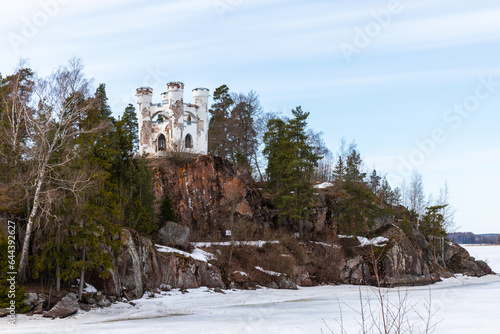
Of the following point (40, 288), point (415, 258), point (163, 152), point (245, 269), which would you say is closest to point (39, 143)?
point (40, 288)

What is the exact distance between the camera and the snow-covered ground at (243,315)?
19.1 meters

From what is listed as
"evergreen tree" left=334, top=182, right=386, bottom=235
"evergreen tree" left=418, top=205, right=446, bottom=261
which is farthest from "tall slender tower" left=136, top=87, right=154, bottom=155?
"evergreen tree" left=418, top=205, right=446, bottom=261

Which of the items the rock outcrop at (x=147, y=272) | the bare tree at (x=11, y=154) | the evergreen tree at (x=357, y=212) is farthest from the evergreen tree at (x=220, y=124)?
the bare tree at (x=11, y=154)

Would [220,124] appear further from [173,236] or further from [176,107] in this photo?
[173,236]

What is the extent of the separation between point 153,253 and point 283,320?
41.0 ft

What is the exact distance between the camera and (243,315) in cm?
2325

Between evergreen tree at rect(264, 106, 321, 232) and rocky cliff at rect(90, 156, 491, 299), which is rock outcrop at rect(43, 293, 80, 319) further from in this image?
evergreen tree at rect(264, 106, 321, 232)

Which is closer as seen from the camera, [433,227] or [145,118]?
[145,118]

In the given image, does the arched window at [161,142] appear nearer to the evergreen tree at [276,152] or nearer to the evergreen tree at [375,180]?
the evergreen tree at [276,152]

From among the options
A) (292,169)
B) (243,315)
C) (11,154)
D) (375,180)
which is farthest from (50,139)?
(375,180)

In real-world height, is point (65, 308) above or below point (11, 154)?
below

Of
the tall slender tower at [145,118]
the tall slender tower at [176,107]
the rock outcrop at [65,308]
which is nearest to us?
the rock outcrop at [65,308]

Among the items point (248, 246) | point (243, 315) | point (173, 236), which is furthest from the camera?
point (248, 246)

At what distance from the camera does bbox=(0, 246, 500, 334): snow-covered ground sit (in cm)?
1908
